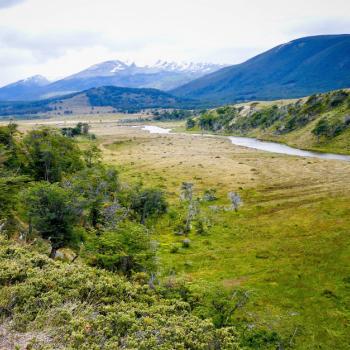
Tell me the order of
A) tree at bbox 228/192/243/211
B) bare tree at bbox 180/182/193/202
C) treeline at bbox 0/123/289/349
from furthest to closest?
bare tree at bbox 180/182/193/202
tree at bbox 228/192/243/211
treeline at bbox 0/123/289/349

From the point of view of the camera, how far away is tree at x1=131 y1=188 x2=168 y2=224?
6756 centimetres

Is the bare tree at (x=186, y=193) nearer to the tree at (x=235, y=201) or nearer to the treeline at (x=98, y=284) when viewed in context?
the tree at (x=235, y=201)

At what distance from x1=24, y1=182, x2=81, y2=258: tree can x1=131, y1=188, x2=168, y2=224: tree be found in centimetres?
2171

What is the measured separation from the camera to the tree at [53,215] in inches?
1727

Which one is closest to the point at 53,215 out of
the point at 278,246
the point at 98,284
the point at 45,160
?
the point at 98,284

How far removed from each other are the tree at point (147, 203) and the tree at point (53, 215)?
21710mm

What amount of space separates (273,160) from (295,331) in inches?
4186

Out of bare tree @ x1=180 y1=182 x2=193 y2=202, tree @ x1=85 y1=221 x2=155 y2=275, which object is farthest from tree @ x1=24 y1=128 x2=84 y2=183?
tree @ x1=85 y1=221 x2=155 y2=275

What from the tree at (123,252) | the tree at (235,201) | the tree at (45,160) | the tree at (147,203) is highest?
the tree at (45,160)

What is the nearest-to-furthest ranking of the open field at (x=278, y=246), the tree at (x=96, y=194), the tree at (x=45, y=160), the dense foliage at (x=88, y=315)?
1. the dense foliage at (x=88, y=315)
2. the open field at (x=278, y=246)
3. the tree at (x=96, y=194)
4. the tree at (x=45, y=160)

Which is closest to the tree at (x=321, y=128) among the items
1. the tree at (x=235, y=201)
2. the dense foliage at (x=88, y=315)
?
the tree at (x=235, y=201)

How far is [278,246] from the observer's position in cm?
5641

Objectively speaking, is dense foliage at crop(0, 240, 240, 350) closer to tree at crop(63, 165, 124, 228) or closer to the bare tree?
tree at crop(63, 165, 124, 228)

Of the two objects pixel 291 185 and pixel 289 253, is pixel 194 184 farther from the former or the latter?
pixel 289 253
